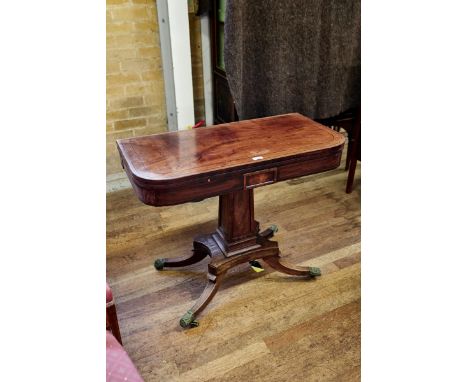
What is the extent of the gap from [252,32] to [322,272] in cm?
127

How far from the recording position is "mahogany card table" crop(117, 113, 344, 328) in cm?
135

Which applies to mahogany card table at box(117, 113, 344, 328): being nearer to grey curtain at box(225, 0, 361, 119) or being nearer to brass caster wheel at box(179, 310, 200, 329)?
brass caster wheel at box(179, 310, 200, 329)

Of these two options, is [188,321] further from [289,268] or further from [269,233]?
[269,233]

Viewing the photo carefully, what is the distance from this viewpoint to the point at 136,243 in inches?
87.4

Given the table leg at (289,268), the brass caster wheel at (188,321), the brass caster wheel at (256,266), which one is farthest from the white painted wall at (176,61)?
the brass caster wheel at (188,321)

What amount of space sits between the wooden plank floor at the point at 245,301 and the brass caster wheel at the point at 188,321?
0.02 meters

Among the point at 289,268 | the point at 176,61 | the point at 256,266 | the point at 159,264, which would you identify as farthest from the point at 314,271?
the point at 176,61

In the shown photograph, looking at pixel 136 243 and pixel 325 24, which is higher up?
pixel 325 24

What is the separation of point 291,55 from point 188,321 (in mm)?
1479

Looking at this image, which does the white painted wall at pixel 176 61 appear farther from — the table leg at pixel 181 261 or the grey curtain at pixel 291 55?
the table leg at pixel 181 261

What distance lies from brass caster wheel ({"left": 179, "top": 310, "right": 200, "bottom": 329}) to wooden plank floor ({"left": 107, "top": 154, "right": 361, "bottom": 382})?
1.0 inches

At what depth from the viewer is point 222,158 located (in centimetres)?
144
